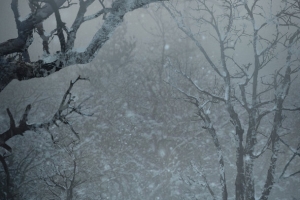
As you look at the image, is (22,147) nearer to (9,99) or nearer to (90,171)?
(90,171)

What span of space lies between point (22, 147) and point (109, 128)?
4083 millimetres

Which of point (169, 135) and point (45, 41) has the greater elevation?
point (169, 135)

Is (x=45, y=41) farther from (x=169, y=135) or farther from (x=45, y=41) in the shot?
(x=169, y=135)

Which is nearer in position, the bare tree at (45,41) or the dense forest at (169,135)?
the bare tree at (45,41)

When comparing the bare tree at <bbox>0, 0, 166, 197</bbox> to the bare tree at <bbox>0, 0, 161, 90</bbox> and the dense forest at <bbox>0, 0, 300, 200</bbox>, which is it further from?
the dense forest at <bbox>0, 0, 300, 200</bbox>

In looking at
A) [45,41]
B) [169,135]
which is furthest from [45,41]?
[169,135]

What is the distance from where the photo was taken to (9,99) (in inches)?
566

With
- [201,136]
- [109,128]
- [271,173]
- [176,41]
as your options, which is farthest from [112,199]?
[176,41]

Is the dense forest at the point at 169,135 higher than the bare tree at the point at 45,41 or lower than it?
higher

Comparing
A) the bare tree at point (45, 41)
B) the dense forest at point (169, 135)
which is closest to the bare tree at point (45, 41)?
the bare tree at point (45, 41)

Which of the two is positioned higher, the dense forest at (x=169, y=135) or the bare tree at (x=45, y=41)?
the dense forest at (x=169, y=135)

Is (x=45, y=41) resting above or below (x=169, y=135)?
below

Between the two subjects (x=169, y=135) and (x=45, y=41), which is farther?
(x=169, y=135)

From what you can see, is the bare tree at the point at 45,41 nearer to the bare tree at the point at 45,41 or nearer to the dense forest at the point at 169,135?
the bare tree at the point at 45,41
